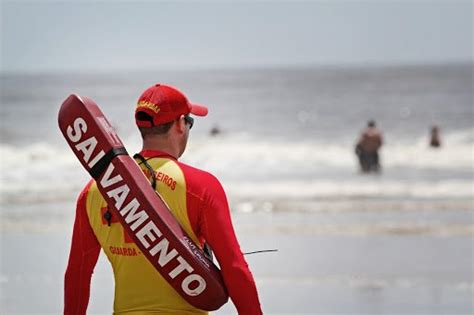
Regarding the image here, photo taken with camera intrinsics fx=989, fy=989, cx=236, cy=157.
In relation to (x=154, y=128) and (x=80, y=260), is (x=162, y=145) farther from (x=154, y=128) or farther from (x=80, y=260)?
(x=80, y=260)

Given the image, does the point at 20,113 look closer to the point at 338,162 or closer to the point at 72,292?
the point at 338,162

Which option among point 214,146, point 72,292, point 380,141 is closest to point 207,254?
point 72,292

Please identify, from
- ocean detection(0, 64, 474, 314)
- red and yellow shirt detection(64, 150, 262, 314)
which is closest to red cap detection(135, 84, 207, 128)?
red and yellow shirt detection(64, 150, 262, 314)

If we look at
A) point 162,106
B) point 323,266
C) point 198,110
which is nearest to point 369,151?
point 323,266

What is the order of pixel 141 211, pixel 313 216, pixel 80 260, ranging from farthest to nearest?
pixel 313 216 < pixel 80 260 < pixel 141 211

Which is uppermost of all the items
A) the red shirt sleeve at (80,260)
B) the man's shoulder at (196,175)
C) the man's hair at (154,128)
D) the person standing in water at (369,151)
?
the person standing in water at (369,151)

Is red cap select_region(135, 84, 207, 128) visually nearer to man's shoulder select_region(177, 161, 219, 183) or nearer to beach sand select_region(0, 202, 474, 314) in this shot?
man's shoulder select_region(177, 161, 219, 183)

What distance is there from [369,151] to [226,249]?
18292 millimetres

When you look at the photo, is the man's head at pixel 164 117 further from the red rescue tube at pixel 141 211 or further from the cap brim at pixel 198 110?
the red rescue tube at pixel 141 211

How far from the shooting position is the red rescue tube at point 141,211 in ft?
9.12

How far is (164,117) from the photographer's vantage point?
114 inches

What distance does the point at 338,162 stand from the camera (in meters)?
24.4

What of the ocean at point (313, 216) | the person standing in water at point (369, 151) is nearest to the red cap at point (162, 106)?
the ocean at point (313, 216)

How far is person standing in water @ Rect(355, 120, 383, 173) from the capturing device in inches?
815
